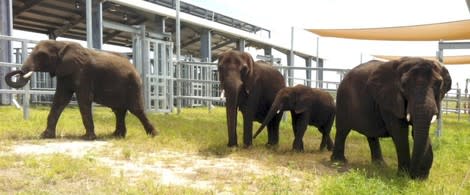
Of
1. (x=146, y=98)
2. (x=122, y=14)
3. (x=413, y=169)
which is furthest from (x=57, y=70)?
(x=122, y=14)

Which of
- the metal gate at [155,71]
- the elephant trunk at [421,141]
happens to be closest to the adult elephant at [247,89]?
the elephant trunk at [421,141]

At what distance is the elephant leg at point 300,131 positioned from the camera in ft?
24.6

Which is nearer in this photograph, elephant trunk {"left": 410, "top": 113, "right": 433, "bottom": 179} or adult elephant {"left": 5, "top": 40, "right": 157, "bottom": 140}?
elephant trunk {"left": 410, "top": 113, "right": 433, "bottom": 179}

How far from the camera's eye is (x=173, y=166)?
18.3 feet

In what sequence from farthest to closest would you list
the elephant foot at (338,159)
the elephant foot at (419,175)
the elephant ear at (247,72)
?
the elephant ear at (247,72) → the elephant foot at (338,159) → the elephant foot at (419,175)

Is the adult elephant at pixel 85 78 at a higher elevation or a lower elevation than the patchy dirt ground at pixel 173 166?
higher

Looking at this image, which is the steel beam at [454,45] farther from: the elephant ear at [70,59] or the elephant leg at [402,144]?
the elephant ear at [70,59]

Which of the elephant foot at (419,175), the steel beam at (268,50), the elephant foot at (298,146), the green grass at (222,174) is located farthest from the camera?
the steel beam at (268,50)

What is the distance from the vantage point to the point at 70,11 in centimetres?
2300

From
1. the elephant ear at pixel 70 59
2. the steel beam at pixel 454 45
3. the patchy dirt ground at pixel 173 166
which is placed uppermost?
the steel beam at pixel 454 45

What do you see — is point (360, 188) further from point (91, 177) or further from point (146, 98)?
point (146, 98)

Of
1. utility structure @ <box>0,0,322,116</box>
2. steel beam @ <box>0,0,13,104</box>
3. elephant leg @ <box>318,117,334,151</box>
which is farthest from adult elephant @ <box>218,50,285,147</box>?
steel beam @ <box>0,0,13,104</box>

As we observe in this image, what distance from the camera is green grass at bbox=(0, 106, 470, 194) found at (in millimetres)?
4297

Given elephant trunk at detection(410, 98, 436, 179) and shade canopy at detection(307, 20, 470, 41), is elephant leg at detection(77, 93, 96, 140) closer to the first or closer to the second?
elephant trunk at detection(410, 98, 436, 179)
